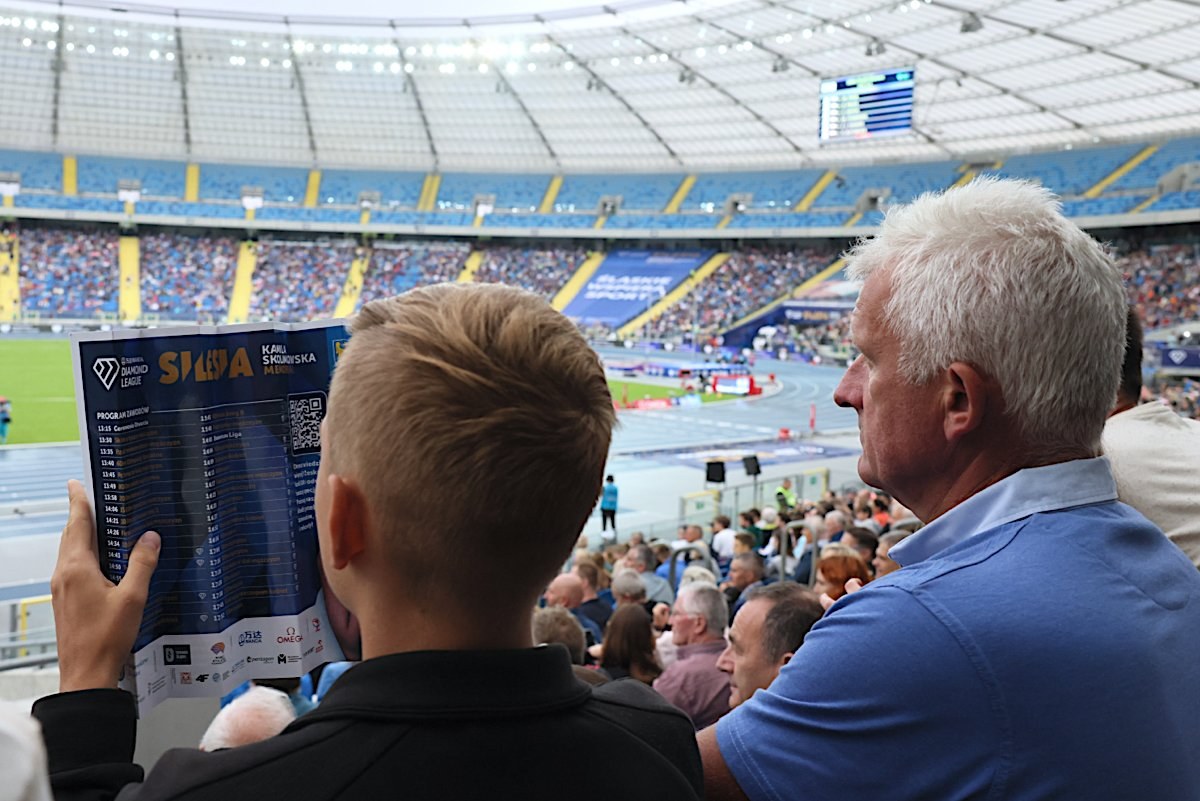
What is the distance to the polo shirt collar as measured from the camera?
59.6 inches

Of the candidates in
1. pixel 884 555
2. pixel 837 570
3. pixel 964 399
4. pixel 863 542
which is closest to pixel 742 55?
pixel 863 542

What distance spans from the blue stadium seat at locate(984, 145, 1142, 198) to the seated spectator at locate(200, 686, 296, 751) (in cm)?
4783

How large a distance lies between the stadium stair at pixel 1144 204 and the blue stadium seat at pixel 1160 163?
0.67m

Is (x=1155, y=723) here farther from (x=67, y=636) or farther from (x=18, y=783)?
(x=67, y=636)

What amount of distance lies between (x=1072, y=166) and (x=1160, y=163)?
150 inches

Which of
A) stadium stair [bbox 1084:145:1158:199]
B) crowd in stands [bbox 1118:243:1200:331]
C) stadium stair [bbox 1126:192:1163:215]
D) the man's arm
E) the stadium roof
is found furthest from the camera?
stadium stair [bbox 1084:145:1158:199]

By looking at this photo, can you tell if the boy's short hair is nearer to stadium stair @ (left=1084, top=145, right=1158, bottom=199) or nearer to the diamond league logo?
the diamond league logo

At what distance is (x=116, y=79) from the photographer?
163 ft

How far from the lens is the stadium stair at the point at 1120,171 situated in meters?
44.9

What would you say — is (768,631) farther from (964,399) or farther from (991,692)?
(991,692)

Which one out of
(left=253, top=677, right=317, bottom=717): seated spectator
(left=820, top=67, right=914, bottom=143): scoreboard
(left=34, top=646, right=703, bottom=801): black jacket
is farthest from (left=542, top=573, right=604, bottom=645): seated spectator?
(left=820, top=67, right=914, bottom=143): scoreboard

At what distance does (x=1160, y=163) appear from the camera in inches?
1738

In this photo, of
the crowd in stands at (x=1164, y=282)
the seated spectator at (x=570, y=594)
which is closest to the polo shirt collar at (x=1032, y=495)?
the seated spectator at (x=570, y=594)

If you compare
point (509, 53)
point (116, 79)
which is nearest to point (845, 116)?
point (509, 53)
